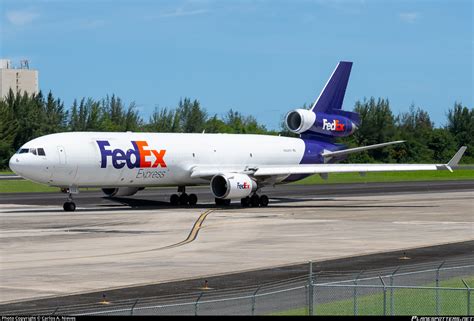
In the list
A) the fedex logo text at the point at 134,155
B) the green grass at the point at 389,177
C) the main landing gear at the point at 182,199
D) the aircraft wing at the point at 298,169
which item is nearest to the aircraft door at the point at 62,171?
the fedex logo text at the point at 134,155

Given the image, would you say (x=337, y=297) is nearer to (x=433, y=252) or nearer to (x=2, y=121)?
(x=433, y=252)

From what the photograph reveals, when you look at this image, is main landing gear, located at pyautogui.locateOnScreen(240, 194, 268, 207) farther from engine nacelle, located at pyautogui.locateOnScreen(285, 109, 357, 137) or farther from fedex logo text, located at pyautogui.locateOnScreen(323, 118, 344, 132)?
fedex logo text, located at pyautogui.locateOnScreen(323, 118, 344, 132)

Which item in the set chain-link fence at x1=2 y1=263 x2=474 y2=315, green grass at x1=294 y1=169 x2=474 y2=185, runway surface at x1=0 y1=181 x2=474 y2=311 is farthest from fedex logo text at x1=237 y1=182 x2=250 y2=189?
green grass at x1=294 y1=169 x2=474 y2=185

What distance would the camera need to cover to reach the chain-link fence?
1992cm

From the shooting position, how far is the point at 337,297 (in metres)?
23.2

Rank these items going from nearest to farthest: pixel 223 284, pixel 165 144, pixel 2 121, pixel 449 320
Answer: pixel 449 320
pixel 223 284
pixel 165 144
pixel 2 121

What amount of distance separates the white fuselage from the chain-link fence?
103 ft

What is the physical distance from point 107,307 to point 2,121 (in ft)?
363

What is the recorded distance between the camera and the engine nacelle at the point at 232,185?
61469 millimetres

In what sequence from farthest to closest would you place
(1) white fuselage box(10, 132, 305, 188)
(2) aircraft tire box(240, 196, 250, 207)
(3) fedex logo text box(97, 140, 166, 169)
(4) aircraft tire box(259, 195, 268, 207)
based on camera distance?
(4) aircraft tire box(259, 195, 268, 207)
(2) aircraft tire box(240, 196, 250, 207)
(3) fedex logo text box(97, 140, 166, 169)
(1) white fuselage box(10, 132, 305, 188)

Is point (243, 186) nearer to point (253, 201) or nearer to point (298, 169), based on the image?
point (253, 201)

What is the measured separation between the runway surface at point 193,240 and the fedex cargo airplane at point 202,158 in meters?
1.77

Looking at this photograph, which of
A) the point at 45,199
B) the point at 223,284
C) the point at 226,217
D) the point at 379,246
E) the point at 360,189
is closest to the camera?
the point at 223,284

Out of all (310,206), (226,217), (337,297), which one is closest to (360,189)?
(310,206)
